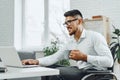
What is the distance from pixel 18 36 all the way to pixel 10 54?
11.5 feet

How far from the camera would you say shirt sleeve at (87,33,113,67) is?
2301mm

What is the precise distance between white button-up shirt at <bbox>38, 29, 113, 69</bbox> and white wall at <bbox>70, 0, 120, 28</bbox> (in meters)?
2.41

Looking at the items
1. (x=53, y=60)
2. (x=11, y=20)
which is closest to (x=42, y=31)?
(x=11, y=20)

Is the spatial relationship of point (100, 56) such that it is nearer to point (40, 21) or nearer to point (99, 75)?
point (99, 75)

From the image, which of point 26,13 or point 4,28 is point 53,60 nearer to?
point 4,28

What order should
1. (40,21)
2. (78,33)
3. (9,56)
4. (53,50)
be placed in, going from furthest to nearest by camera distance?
(40,21)
(53,50)
(78,33)
(9,56)

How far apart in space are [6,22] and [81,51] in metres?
2.56

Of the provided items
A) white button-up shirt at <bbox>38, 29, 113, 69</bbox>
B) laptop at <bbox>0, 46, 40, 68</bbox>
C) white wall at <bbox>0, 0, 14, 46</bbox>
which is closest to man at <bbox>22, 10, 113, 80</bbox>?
white button-up shirt at <bbox>38, 29, 113, 69</bbox>

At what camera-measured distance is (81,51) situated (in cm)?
A: 263

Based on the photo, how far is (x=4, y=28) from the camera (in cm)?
476

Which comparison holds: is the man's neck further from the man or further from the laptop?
the laptop

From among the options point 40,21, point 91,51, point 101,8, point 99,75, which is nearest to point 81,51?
point 91,51

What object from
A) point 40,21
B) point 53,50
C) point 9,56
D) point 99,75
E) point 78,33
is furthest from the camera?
point 40,21

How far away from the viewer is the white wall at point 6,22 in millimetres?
4723
